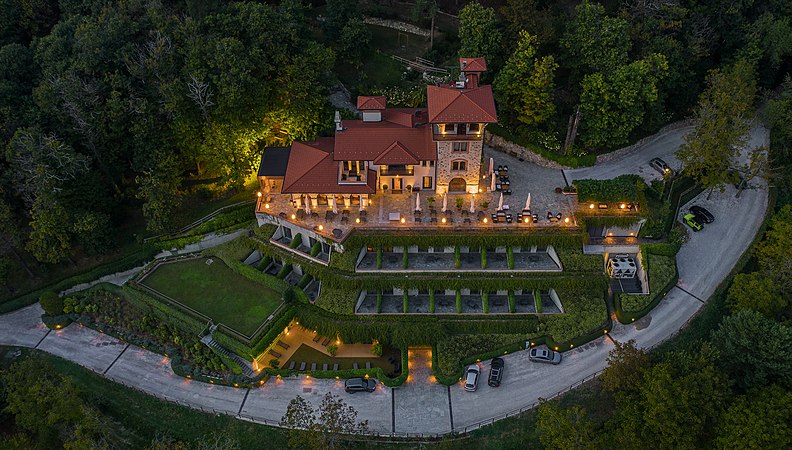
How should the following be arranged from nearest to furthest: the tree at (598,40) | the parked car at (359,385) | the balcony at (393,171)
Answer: the parked car at (359,385) → the balcony at (393,171) → the tree at (598,40)

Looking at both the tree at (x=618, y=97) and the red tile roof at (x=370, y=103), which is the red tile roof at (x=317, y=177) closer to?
the red tile roof at (x=370, y=103)

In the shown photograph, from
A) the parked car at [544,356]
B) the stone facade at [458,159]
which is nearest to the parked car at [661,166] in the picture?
the stone facade at [458,159]

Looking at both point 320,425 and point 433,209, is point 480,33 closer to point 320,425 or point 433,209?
point 433,209

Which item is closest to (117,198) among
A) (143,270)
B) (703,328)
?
(143,270)

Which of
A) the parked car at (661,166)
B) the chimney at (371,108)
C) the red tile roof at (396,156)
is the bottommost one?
the parked car at (661,166)

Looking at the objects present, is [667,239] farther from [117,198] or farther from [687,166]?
[117,198]

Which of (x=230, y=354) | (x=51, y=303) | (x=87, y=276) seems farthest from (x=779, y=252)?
(x=51, y=303)

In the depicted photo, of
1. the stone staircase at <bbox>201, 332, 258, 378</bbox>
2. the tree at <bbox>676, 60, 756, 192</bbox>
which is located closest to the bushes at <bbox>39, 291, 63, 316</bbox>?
the stone staircase at <bbox>201, 332, 258, 378</bbox>
